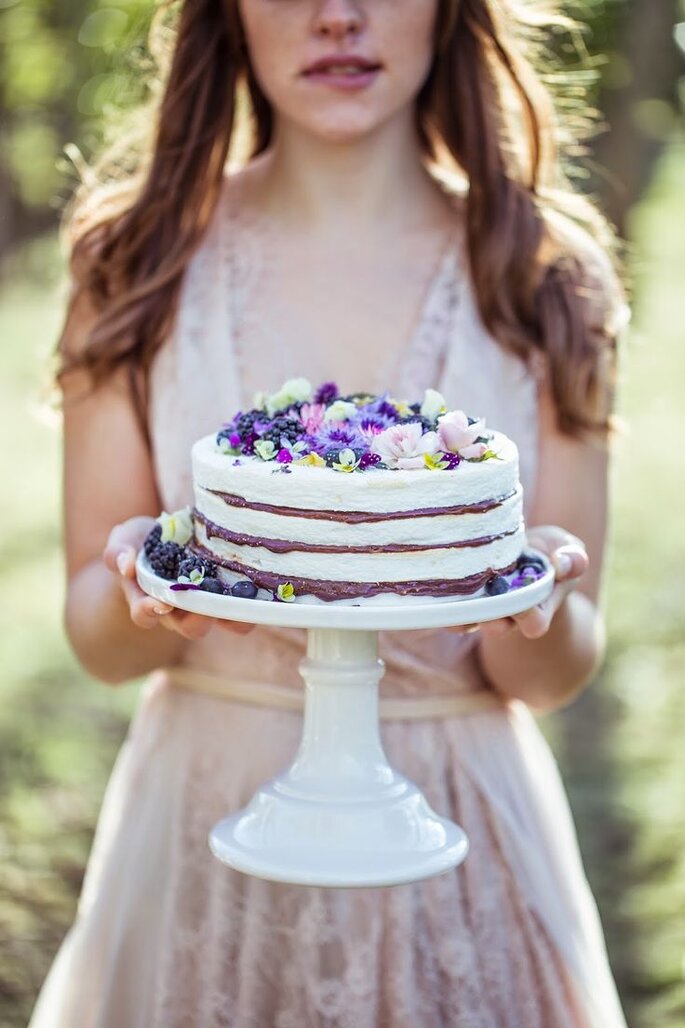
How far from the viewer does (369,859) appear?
167 centimetres

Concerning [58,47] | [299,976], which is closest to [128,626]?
[299,976]

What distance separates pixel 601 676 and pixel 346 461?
15.5 ft

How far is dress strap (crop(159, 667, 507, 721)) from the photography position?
2.23 meters

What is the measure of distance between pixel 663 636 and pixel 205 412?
4.85 meters

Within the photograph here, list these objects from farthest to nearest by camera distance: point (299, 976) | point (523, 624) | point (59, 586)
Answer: point (59, 586) → point (299, 976) → point (523, 624)

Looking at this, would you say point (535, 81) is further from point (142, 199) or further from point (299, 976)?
point (299, 976)

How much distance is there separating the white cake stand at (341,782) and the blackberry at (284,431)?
0.21m

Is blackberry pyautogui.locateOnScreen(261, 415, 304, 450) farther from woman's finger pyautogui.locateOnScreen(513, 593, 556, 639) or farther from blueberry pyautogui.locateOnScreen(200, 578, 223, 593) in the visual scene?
woman's finger pyautogui.locateOnScreen(513, 593, 556, 639)

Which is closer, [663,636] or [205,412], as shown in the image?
[205,412]

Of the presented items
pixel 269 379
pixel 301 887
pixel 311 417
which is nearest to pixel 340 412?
pixel 311 417

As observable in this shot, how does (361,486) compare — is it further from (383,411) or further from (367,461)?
(383,411)

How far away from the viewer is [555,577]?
6.11ft

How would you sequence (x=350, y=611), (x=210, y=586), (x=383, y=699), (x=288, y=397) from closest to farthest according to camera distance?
(x=350, y=611) → (x=210, y=586) → (x=288, y=397) → (x=383, y=699)

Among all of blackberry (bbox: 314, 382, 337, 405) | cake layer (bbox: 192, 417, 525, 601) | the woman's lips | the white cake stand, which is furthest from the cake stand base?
→ the woman's lips
